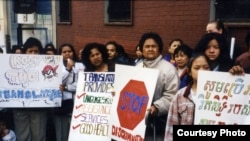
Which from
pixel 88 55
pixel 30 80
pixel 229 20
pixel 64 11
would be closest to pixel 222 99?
pixel 88 55

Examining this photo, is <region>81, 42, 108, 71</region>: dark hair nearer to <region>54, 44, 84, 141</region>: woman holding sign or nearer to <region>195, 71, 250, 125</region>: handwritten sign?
<region>54, 44, 84, 141</region>: woman holding sign

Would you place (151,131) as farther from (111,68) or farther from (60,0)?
(60,0)

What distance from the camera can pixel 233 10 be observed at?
→ 5.98 m

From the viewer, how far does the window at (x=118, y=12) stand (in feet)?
29.4

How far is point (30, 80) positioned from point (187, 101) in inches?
95.1

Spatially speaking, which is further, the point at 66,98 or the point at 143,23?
the point at 143,23

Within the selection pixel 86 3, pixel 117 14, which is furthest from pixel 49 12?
pixel 117 14

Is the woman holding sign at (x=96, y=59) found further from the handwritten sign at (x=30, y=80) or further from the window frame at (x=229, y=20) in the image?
the window frame at (x=229, y=20)

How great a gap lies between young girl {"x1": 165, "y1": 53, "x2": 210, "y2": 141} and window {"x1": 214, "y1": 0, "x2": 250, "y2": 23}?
2797 millimetres

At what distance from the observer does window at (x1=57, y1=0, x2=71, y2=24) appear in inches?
482

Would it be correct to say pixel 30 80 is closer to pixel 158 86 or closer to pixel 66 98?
pixel 66 98

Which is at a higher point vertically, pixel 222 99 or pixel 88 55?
pixel 88 55

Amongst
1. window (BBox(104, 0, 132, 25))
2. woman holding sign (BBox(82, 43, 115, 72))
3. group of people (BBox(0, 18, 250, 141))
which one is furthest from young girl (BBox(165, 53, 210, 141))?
window (BBox(104, 0, 132, 25))

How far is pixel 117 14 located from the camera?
949 cm
